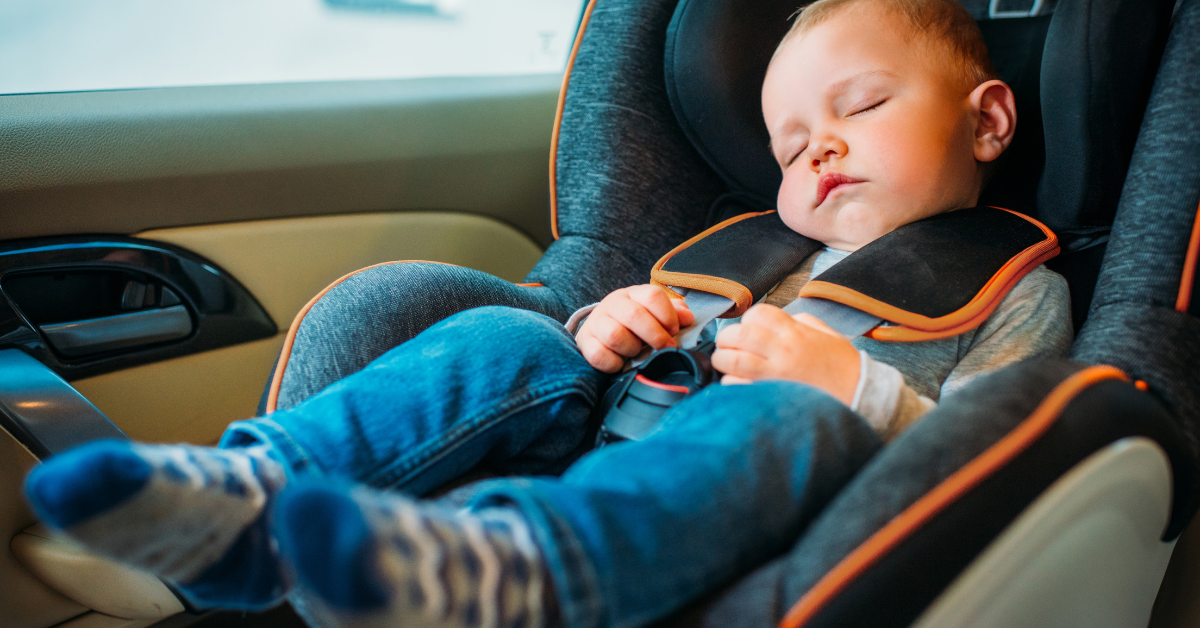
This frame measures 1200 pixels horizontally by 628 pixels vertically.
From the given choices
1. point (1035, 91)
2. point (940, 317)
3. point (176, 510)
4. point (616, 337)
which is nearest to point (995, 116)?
point (1035, 91)

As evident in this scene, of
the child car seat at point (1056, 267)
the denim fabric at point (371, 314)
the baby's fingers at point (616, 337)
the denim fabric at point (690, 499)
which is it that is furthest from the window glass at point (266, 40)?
the denim fabric at point (690, 499)

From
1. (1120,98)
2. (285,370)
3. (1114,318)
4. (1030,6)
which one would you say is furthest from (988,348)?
(285,370)

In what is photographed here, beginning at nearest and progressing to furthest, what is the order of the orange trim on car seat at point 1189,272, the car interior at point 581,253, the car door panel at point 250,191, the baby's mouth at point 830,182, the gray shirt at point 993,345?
the car interior at point 581,253, the orange trim on car seat at point 1189,272, the gray shirt at point 993,345, the baby's mouth at point 830,182, the car door panel at point 250,191

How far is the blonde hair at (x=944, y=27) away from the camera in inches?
34.5

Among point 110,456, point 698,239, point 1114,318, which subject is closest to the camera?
point 110,456

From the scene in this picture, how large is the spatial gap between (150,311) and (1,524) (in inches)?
14.1

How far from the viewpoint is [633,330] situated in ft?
2.61

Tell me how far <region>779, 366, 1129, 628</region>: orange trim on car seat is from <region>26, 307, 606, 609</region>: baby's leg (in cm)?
32

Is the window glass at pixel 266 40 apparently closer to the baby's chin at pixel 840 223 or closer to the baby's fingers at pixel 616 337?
the baby's chin at pixel 840 223

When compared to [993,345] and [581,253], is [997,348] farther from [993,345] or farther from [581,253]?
[581,253]

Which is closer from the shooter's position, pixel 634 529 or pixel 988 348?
pixel 634 529

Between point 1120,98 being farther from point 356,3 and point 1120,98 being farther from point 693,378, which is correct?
point 356,3

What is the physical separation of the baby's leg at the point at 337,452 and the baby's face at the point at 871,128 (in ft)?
1.24

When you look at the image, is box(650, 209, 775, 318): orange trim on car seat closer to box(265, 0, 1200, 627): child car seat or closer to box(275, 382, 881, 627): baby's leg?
box(265, 0, 1200, 627): child car seat
